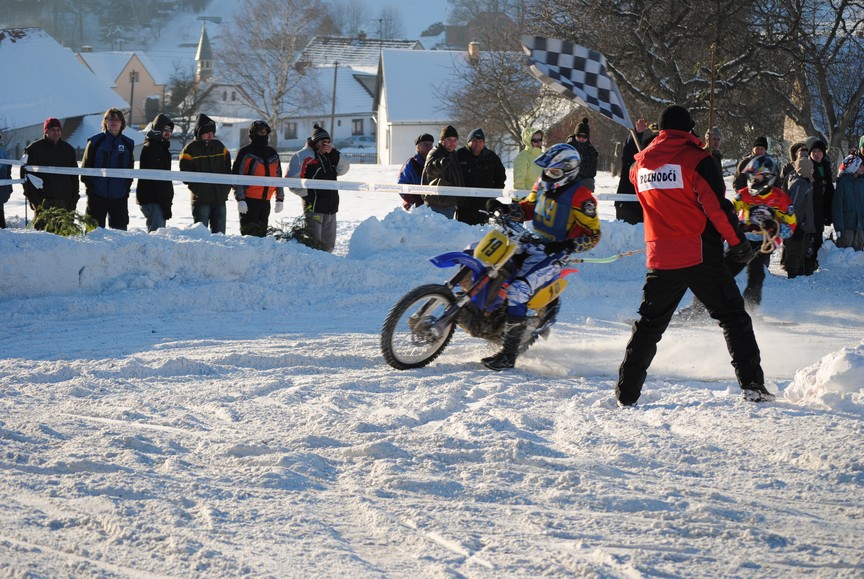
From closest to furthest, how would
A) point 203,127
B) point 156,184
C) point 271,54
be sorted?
point 156,184, point 203,127, point 271,54

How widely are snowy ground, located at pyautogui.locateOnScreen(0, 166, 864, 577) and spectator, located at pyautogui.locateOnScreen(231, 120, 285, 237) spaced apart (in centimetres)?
238

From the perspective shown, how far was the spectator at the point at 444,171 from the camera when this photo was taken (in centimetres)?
1240

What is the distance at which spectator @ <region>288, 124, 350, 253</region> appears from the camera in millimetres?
12078

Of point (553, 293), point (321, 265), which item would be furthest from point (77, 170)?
point (553, 293)

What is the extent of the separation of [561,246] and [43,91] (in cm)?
5096

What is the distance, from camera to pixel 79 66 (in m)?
55.9

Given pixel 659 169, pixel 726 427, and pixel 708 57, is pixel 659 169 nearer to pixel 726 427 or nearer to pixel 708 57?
pixel 726 427

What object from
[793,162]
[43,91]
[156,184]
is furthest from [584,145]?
[43,91]

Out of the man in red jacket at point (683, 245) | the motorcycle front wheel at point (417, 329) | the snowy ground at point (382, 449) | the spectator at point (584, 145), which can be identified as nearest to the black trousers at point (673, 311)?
the man in red jacket at point (683, 245)

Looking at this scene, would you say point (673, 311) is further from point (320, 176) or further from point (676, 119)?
point (320, 176)

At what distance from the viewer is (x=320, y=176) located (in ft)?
40.4

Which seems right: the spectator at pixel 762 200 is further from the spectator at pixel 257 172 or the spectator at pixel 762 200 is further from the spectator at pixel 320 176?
the spectator at pixel 257 172

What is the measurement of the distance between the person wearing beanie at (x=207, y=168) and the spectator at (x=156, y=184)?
0.82ft

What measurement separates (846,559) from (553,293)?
3986 mm
